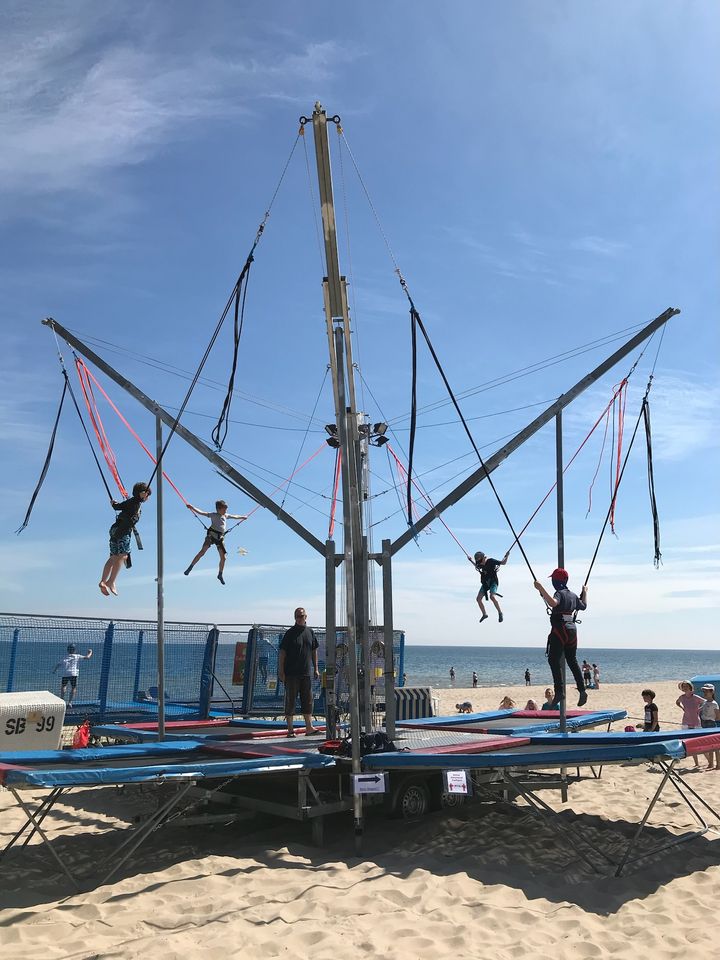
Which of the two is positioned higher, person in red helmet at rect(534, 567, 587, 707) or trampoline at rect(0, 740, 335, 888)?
person in red helmet at rect(534, 567, 587, 707)

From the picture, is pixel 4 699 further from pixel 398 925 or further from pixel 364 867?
pixel 398 925

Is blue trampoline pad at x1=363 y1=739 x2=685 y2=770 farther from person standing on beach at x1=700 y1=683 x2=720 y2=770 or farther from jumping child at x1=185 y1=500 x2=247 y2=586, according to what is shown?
person standing on beach at x1=700 y1=683 x2=720 y2=770

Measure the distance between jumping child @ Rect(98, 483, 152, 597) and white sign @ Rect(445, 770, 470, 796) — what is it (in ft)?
15.9

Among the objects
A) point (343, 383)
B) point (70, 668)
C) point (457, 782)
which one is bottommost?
point (457, 782)

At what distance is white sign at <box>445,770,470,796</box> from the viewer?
7.56 meters

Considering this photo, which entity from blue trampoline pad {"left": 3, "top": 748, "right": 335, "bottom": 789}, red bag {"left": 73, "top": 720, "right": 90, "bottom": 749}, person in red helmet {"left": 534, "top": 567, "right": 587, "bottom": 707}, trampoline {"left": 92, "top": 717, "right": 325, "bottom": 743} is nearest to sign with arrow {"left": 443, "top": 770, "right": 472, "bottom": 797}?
blue trampoline pad {"left": 3, "top": 748, "right": 335, "bottom": 789}

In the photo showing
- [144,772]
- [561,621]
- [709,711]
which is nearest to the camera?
[144,772]

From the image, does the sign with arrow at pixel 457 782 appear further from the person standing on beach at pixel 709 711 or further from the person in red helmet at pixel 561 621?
the person standing on beach at pixel 709 711

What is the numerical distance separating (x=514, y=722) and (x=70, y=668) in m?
7.67

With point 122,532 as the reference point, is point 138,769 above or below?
below

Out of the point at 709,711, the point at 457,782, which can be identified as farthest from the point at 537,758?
the point at 709,711

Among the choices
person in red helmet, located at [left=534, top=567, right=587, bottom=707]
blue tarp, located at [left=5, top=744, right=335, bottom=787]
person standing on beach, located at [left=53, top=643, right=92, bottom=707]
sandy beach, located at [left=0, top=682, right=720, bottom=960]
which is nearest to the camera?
sandy beach, located at [left=0, top=682, right=720, bottom=960]

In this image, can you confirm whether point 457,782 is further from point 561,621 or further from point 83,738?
point 83,738

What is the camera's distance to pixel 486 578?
10.9m
